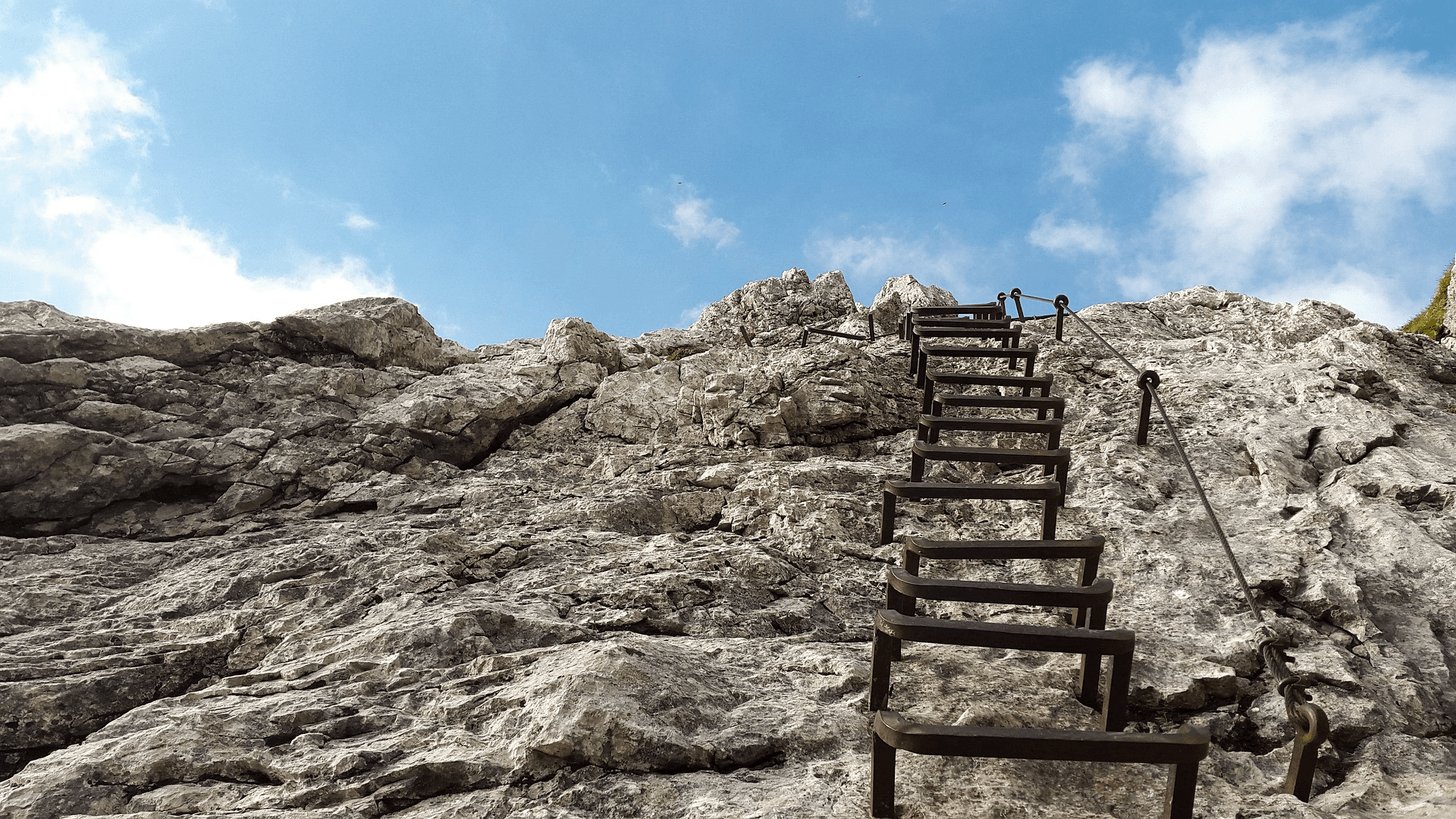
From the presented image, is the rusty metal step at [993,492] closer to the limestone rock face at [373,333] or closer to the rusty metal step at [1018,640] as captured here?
the rusty metal step at [1018,640]

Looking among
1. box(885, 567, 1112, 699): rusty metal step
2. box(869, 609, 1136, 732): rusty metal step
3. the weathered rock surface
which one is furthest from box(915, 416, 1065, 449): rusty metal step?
box(869, 609, 1136, 732): rusty metal step

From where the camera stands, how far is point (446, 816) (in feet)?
12.6

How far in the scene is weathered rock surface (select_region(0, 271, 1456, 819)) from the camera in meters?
4.24

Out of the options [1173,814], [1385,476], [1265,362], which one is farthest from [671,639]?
[1265,362]

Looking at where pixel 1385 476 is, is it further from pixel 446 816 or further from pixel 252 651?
pixel 252 651

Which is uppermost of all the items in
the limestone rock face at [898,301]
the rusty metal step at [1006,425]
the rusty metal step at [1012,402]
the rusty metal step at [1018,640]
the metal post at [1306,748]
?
the limestone rock face at [898,301]

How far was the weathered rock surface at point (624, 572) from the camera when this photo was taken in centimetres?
424

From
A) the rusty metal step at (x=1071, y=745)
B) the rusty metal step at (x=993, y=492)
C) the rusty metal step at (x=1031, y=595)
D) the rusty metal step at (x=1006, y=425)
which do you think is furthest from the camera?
the rusty metal step at (x=1006, y=425)

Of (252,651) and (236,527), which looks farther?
(236,527)

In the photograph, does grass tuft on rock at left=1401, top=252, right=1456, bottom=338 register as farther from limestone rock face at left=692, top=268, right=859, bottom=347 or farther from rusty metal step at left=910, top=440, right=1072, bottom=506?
rusty metal step at left=910, top=440, right=1072, bottom=506

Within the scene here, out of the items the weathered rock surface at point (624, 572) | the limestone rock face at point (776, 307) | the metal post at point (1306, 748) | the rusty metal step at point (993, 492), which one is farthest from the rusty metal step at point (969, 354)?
the limestone rock face at point (776, 307)

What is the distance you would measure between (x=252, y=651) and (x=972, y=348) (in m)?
8.53

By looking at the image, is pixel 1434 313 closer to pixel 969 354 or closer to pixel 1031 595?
pixel 969 354

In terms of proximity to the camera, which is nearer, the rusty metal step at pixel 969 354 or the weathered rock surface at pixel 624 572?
the weathered rock surface at pixel 624 572
